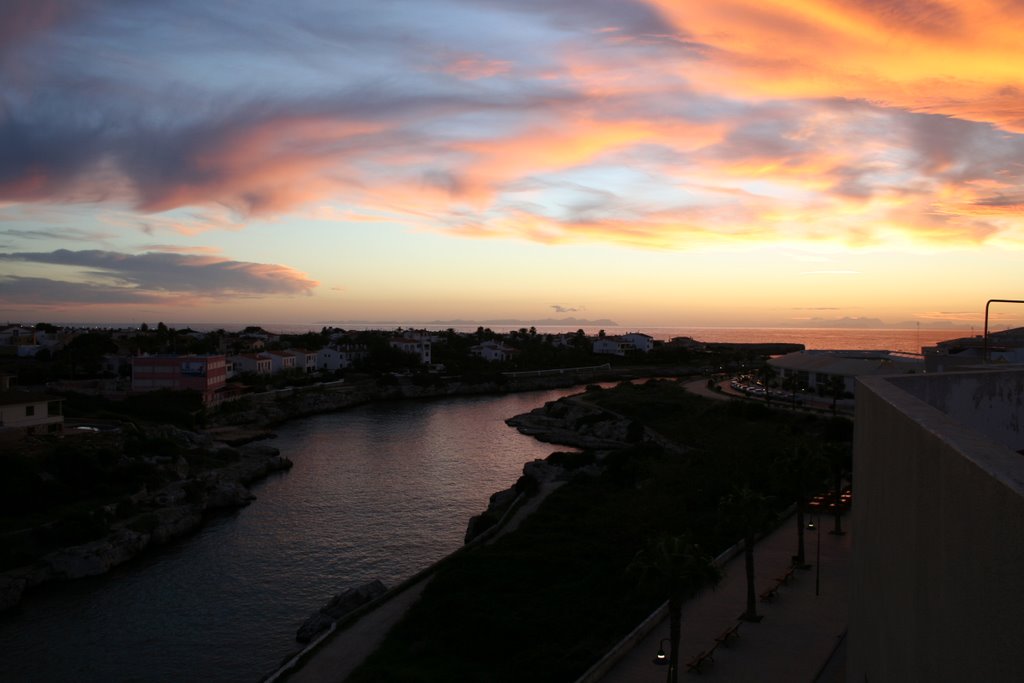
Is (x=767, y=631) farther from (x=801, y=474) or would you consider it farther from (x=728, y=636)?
(x=801, y=474)

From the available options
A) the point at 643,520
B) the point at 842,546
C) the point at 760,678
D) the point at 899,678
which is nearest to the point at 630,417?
the point at 643,520

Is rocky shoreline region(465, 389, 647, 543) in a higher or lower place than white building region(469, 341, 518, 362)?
lower

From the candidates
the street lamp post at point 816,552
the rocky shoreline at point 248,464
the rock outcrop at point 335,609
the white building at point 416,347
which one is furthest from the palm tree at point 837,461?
the white building at point 416,347

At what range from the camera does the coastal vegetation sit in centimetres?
1312

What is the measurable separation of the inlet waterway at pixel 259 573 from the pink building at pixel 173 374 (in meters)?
15.5

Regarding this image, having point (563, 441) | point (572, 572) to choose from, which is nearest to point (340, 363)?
point (563, 441)

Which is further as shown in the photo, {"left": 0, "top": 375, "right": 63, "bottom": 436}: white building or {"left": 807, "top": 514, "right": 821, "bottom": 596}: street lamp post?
{"left": 0, "top": 375, "right": 63, "bottom": 436}: white building

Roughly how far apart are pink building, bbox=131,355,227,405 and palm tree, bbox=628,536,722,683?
1773 inches

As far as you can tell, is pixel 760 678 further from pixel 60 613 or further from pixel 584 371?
pixel 584 371

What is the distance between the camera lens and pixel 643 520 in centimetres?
2134

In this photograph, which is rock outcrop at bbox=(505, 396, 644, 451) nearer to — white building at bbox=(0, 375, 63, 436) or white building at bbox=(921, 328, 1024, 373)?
white building at bbox=(921, 328, 1024, 373)

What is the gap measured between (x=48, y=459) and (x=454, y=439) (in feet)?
71.5

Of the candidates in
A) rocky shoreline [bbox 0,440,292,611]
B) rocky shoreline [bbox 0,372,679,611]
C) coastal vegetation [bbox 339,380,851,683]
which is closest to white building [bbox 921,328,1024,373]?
coastal vegetation [bbox 339,380,851,683]

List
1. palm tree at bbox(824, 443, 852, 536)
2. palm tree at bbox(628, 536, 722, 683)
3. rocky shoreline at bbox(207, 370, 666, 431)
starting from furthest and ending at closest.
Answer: rocky shoreline at bbox(207, 370, 666, 431)
palm tree at bbox(824, 443, 852, 536)
palm tree at bbox(628, 536, 722, 683)
